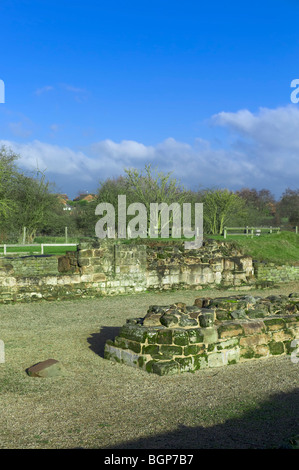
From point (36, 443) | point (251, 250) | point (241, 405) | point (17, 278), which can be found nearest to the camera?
point (36, 443)

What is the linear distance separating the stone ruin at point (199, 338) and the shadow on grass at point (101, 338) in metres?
0.63

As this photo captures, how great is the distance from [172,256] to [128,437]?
1105 cm

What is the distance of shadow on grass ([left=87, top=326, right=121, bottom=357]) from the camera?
7887mm

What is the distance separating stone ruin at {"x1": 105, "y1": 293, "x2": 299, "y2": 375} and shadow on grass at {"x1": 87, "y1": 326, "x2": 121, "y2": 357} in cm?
63

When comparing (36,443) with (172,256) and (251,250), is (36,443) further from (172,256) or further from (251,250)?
(251,250)

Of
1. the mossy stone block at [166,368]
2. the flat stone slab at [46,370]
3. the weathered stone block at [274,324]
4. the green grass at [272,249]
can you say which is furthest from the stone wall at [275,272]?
the flat stone slab at [46,370]

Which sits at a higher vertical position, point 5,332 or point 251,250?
point 251,250

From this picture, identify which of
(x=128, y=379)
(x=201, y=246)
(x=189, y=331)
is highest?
(x=201, y=246)

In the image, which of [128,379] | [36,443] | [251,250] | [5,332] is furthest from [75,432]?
[251,250]

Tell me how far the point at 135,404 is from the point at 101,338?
133 inches

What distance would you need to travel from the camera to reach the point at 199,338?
674 centimetres

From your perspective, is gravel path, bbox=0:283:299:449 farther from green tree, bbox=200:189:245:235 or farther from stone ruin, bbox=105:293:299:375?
green tree, bbox=200:189:245:235

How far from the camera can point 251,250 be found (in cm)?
2050

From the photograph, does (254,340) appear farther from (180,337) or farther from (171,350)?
(171,350)
